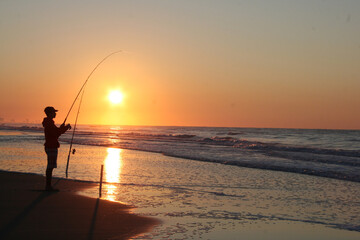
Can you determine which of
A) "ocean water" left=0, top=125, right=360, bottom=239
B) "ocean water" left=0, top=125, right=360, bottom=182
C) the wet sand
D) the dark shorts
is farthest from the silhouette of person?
"ocean water" left=0, top=125, right=360, bottom=182

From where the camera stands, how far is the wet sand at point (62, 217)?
198 inches

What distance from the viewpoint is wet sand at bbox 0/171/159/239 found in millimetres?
5039

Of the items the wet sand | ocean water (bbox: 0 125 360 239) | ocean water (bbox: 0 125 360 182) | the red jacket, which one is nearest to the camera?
the wet sand

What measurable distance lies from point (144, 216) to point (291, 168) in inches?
383

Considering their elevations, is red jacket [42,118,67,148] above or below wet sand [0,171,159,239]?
above

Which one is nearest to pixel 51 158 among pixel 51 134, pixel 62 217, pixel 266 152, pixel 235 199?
pixel 51 134

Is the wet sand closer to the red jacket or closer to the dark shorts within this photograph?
the dark shorts

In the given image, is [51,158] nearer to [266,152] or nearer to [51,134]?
[51,134]

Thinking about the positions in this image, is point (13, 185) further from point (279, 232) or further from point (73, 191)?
point (279, 232)

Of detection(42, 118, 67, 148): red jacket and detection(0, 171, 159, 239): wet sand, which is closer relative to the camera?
detection(0, 171, 159, 239): wet sand

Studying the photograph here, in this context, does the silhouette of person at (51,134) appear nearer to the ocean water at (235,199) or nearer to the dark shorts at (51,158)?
the dark shorts at (51,158)

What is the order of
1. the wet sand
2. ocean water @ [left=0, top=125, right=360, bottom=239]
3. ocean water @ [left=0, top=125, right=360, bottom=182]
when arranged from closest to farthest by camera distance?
the wet sand, ocean water @ [left=0, top=125, right=360, bottom=239], ocean water @ [left=0, top=125, right=360, bottom=182]

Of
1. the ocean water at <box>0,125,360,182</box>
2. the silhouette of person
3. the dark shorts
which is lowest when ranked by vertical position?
the ocean water at <box>0,125,360,182</box>

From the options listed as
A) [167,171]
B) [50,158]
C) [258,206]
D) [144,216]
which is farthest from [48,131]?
[167,171]
